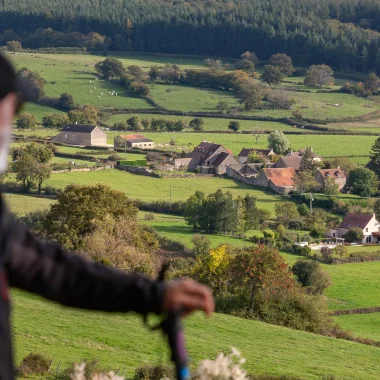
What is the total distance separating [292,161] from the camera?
87375 mm

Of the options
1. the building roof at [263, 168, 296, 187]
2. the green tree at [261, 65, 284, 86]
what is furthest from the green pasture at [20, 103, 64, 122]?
the green tree at [261, 65, 284, 86]

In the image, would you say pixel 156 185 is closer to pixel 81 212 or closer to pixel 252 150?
pixel 252 150

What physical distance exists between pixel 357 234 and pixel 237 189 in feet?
50.5

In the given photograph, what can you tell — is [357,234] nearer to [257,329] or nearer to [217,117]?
[257,329]

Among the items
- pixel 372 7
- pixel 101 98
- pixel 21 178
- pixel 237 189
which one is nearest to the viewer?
pixel 21 178

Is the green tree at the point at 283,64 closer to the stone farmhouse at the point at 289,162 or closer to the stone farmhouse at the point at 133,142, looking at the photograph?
the stone farmhouse at the point at 133,142

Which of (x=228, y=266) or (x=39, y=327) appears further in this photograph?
(x=228, y=266)

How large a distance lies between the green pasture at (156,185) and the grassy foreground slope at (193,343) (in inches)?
1442

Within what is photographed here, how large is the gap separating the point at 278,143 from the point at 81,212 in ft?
178

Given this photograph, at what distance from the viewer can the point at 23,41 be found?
178 metres

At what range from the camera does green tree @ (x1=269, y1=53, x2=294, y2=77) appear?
149 metres

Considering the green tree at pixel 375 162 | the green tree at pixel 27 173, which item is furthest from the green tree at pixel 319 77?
the green tree at pixel 27 173

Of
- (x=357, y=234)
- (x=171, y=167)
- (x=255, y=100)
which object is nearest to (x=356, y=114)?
(x=255, y=100)

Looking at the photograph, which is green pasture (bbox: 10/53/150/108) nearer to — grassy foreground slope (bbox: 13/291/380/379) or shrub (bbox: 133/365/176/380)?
grassy foreground slope (bbox: 13/291/380/379)
